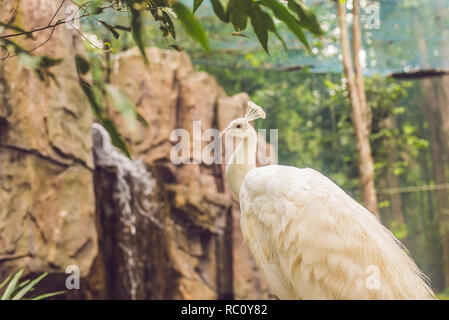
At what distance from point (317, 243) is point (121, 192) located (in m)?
2.66

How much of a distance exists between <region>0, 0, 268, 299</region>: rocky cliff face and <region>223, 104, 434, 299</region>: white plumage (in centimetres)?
167

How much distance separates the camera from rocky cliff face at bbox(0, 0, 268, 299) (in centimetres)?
271

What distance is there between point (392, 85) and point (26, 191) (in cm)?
423

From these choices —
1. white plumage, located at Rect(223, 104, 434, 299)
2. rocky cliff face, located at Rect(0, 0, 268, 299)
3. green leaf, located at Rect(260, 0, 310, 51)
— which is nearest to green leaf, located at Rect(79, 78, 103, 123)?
green leaf, located at Rect(260, 0, 310, 51)

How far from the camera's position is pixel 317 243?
4.09 ft

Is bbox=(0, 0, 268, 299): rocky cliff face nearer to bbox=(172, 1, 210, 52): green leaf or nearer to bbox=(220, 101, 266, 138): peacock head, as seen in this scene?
bbox=(220, 101, 266, 138): peacock head

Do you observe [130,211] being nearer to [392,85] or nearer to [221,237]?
[221,237]

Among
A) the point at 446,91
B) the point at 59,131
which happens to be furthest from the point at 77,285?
the point at 446,91

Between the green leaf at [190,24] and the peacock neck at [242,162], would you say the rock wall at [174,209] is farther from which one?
the green leaf at [190,24]

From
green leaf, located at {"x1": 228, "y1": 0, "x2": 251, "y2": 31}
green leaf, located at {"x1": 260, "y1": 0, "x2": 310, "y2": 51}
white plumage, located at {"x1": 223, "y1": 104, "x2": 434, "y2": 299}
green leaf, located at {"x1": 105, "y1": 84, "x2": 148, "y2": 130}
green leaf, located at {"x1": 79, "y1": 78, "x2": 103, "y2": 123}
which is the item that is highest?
green leaf, located at {"x1": 228, "y1": 0, "x2": 251, "y2": 31}

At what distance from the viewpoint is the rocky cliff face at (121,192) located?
2713 millimetres

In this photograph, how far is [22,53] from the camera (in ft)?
1.47
